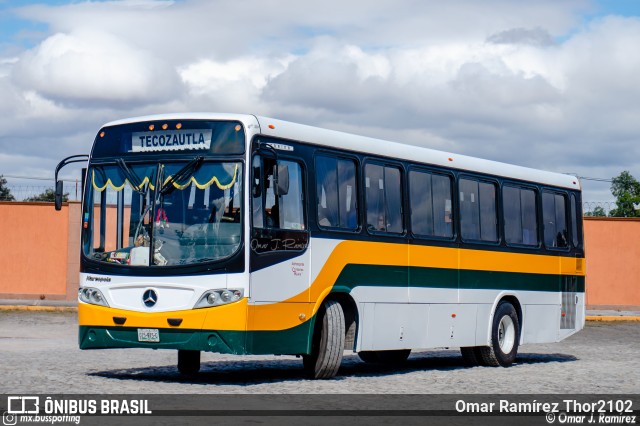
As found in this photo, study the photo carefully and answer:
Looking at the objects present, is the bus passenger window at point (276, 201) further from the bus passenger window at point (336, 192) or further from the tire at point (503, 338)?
the tire at point (503, 338)

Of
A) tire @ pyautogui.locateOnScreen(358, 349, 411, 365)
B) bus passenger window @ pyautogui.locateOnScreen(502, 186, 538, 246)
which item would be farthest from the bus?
bus passenger window @ pyautogui.locateOnScreen(502, 186, 538, 246)

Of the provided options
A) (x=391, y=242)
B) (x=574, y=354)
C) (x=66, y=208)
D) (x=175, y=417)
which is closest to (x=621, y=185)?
(x=66, y=208)

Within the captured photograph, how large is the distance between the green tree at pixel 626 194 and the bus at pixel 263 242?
56670 millimetres

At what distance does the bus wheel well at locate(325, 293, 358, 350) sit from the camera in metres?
15.7

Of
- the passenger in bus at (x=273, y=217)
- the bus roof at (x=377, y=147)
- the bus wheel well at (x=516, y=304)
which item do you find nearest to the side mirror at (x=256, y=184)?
the passenger in bus at (x=273, y=217)

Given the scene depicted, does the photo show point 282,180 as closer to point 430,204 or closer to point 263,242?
point 263,242

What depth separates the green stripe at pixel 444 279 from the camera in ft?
52.1

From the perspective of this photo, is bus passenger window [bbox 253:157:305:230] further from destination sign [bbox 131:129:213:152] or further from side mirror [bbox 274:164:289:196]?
destination sign [bbox 131:129:213:152]

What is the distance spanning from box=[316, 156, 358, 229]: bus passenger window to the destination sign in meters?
1.74

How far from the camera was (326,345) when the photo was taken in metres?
15.0

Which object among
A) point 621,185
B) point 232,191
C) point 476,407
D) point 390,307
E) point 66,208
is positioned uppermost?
point 621,185

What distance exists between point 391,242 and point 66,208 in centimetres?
2580

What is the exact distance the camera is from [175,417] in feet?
35.1

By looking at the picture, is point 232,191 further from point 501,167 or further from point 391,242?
point 501,167
